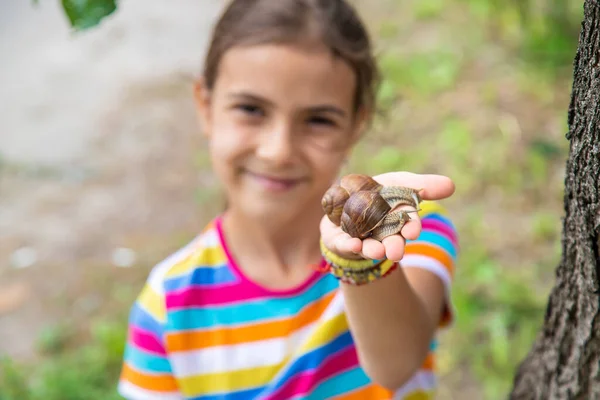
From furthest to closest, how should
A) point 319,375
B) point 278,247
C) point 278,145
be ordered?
point 278,247 → point 319,375 → point 278,145

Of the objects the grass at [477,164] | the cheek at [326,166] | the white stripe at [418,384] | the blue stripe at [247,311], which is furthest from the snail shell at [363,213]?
the grass at [477,164]

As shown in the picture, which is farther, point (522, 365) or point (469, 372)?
point (469, 372)

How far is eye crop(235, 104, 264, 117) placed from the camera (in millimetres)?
1450

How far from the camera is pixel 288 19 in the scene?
4.84 feet

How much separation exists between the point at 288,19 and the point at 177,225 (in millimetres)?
2283

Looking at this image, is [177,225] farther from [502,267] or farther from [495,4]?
[495,4]

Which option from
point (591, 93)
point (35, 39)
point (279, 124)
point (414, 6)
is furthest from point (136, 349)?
point (35, 39)

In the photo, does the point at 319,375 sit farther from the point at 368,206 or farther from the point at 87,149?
the point at 87,149

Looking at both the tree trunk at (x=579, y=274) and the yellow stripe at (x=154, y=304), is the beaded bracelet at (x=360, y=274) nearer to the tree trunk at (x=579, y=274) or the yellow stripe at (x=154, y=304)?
the tree trunk at (x=579, y=274)

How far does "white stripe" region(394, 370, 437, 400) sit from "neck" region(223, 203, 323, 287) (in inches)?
13.4

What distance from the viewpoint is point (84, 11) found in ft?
3.87

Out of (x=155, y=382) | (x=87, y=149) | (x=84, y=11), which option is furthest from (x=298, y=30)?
(x=87, y=149)

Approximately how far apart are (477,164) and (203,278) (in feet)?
7.13

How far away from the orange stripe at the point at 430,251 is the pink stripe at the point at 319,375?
26cm
